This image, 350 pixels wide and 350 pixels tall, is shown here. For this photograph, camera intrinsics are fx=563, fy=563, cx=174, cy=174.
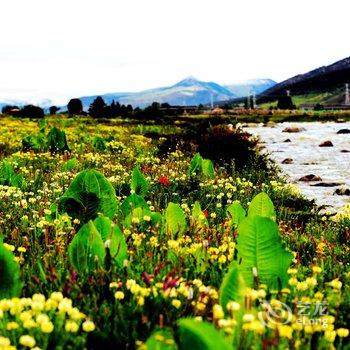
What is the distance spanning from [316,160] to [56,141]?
20.4 feet

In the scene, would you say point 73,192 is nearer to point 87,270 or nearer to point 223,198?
point 87,270

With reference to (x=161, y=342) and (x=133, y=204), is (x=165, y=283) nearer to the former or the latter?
(x=161, y=342)

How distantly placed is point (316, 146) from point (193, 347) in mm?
14617

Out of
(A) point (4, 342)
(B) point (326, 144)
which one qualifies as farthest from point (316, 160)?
(A) point (4, 342)

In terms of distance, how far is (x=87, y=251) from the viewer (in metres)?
3.49

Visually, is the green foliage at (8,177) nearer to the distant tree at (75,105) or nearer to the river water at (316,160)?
the river water at (316,160)

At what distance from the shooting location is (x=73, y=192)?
495cm

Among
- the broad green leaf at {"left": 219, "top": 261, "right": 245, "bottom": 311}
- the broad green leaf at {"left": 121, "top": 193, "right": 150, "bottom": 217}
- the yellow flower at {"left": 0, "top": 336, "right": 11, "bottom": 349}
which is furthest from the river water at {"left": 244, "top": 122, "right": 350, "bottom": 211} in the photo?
the yellow flower at {"left": 0, "top": 336, "right": 11, "bottom": 349}

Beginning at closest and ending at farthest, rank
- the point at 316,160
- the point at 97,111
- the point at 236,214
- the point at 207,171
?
the point at 236,214, the point at 207,171, the point at 316,160, the point at 97,111

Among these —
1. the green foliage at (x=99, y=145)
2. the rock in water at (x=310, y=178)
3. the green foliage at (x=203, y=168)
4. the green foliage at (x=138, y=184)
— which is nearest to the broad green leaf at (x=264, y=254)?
the green foliage at (x=138, y=184)

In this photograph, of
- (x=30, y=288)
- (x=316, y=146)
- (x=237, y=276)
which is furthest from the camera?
(x=316, y=146)

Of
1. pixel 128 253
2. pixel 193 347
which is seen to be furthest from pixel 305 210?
pixel 193 347

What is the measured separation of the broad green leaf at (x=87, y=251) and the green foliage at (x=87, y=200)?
141cm

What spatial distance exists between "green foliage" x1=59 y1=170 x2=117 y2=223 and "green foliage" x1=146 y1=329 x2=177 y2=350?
284cm
